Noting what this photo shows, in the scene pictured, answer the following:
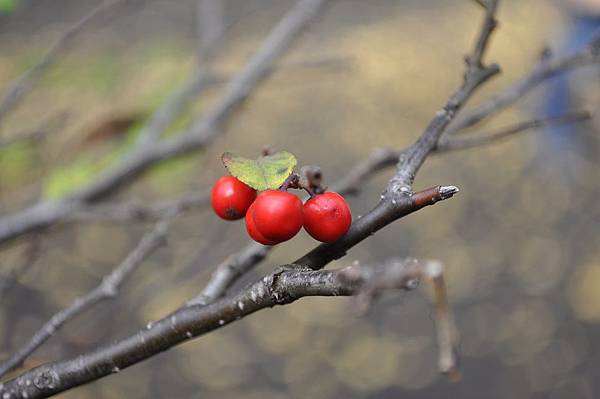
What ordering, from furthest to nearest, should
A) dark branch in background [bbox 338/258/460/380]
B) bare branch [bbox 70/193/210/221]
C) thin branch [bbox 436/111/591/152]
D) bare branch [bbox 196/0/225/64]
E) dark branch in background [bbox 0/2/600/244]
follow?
bare branch [bbox 196/0/225/64]
bare branch [bbox 70/193/210/221]
dark branch in background [bbox 0/2/600/244]
thin branch [bbox 436/111/591/152]
dark branch in background [bbox 338/258/460/380]

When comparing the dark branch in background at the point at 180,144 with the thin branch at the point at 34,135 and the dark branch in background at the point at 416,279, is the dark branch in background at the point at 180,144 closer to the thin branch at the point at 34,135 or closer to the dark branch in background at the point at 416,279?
the thin branch at the point at 34,135

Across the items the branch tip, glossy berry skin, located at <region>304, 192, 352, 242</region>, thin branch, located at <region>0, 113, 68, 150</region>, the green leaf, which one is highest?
the branch tip

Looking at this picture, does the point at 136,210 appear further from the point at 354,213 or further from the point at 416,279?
the point at 354,213

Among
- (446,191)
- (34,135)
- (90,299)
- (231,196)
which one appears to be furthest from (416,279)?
(34,135)

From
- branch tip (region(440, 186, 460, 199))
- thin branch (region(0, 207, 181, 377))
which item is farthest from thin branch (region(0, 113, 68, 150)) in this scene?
branch tip (region(440, 186, 460, 199))

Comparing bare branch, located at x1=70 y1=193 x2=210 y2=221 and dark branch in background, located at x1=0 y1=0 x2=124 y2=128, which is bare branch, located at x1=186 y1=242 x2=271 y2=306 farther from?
dark branch in background, located at x1=0 y1=0 x2=124 y2=128

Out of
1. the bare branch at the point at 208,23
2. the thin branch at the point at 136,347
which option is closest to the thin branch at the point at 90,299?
the thin branch at the point at 136,347
